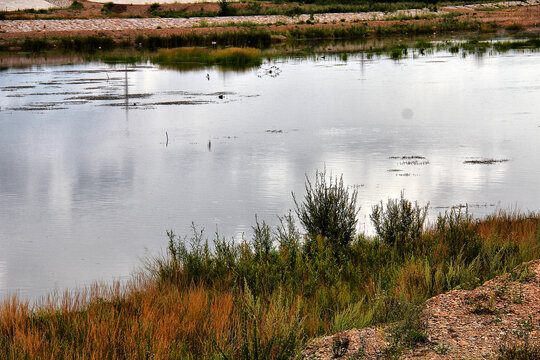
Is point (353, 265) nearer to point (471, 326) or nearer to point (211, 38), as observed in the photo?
point (471, 326)

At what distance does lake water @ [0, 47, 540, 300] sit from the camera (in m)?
8.52

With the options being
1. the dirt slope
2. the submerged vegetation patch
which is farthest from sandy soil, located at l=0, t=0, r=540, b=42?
the dirt slope

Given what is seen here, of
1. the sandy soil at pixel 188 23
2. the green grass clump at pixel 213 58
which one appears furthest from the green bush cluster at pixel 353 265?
the sandy soil at pixel 188 23

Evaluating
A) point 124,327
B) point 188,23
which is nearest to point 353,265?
point 124,327

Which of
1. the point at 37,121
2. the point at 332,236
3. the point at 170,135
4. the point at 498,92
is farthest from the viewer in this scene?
the point at 498,92

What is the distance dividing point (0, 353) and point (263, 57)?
3088 centimetres

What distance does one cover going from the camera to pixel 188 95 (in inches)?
874

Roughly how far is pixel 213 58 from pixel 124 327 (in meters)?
29.7

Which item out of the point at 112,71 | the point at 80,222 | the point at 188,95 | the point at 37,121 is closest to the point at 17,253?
the point at 80,222

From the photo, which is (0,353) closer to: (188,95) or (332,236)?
(332,236)

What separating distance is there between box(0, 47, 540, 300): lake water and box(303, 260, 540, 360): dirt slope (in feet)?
10.4

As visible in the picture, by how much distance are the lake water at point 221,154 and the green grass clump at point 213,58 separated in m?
7.70

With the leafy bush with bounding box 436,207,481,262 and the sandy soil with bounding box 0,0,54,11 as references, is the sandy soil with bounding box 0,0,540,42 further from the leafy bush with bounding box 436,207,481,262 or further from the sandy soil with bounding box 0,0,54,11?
the leafy bush with bounding box 436,207,481,262

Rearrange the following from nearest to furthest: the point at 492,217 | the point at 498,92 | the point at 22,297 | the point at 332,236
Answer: the point at 22,297, the point at 332,236, the point at 492,217, the point at 498,92
